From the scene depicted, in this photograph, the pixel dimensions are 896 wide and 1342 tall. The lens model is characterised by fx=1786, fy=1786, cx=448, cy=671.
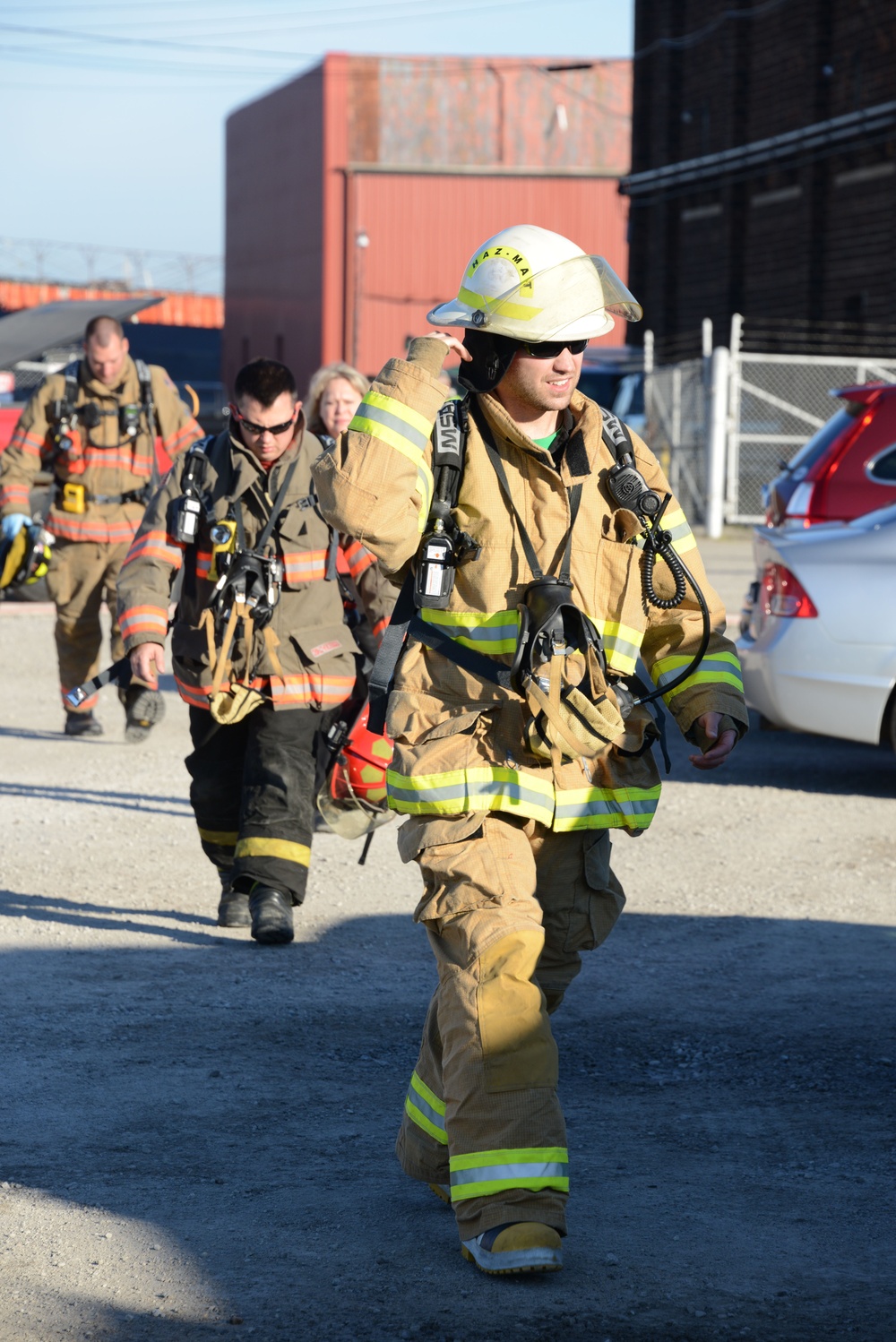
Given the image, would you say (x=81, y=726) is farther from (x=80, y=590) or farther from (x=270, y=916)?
(x=270, y=916)

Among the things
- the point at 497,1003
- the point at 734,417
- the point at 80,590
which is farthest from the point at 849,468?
the point at 734,417

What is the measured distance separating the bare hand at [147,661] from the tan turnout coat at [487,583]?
2.21 m

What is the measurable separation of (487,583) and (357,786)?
2.51 meters

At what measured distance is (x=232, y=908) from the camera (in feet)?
20.4

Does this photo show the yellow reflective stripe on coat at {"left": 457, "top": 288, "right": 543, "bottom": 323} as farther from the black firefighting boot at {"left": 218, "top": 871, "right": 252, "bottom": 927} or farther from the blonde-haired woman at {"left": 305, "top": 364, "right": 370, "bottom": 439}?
the blonde-haired woman at {"left": 305, "top": 364, "right": 370, "bottom": 439}

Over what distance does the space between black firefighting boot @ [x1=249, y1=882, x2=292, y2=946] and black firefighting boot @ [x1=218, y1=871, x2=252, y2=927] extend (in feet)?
0.76

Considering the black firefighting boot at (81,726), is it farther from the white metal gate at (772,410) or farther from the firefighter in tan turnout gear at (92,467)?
the white metal gate at (772,410)

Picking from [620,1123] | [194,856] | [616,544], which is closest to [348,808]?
[194,856]

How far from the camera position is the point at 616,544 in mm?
3768

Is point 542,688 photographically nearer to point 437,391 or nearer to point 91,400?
point 437,391

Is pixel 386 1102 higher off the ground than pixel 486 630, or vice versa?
pixel 486 630

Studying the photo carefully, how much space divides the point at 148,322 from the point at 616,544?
6432cm

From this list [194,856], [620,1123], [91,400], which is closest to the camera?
[620,1123]

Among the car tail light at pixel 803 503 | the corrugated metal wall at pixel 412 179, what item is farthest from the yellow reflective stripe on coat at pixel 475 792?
the corrugated metal wall at pixel 412 179
